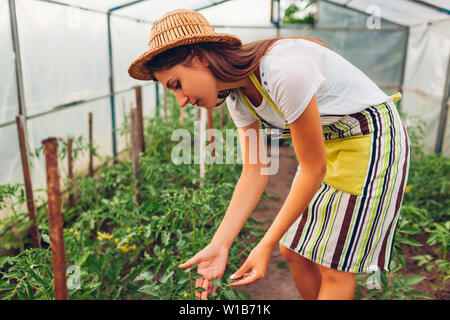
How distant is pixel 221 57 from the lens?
0.82 m

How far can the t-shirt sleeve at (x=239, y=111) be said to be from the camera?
99 cm

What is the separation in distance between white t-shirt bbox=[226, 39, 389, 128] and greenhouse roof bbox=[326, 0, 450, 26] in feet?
8.96

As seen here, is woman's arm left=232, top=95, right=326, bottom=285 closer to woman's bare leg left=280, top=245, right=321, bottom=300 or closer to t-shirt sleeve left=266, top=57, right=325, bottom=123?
t-shirt sleeve left=266, top=57, right=325, bottom=123

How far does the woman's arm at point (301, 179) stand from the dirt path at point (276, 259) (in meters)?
0.95

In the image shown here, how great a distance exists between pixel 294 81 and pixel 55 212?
1.59 ft

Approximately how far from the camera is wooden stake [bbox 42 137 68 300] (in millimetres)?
607

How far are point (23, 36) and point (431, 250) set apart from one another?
261cm

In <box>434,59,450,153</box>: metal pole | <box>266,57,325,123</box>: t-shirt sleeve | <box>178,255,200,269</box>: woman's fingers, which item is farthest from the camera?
<box>434,59,450,153</box>: metal pole

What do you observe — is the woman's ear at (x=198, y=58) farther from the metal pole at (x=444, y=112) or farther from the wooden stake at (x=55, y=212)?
the metal pole at (x=444, y=112)

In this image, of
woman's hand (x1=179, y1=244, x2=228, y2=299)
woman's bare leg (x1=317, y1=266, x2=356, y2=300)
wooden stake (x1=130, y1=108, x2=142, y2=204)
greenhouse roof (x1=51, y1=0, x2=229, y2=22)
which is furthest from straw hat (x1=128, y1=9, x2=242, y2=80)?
greenhouse roof (x1=51, y1=0, x2=229, y2=22)

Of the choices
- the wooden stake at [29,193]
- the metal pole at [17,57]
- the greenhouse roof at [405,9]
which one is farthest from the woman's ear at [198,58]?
the greenhouse roof at [405,9]

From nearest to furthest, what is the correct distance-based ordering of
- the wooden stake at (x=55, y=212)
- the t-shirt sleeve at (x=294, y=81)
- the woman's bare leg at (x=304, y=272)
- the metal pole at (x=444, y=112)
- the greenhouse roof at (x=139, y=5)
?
the wooden stake at (x=55, y=212), the t-shirt sleeve at (x=294, y=81), the woman's bare leg at (x=304, y=272), the greenhouse roof at (x=139, y=5), the metal pole at (x=444, y=112)
